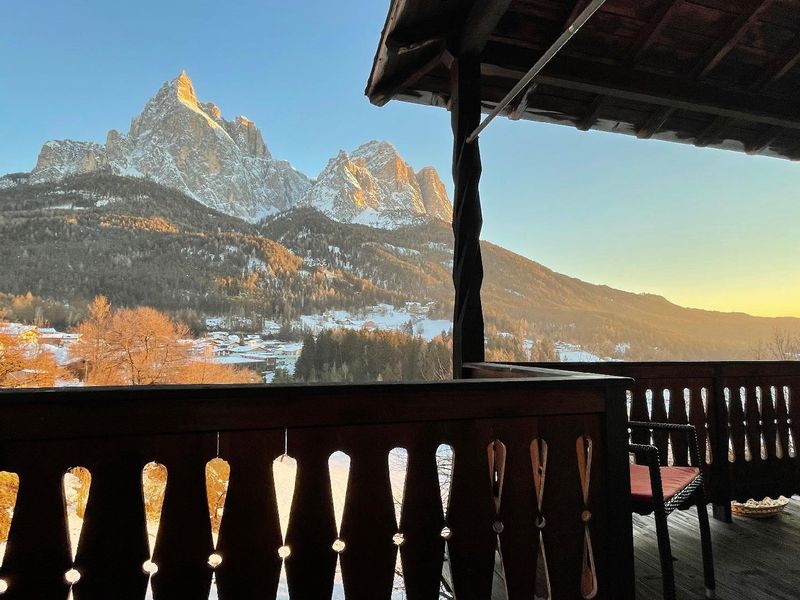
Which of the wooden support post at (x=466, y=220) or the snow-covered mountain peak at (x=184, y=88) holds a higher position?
the snow-covered mountain peak at (x=184, y=88)

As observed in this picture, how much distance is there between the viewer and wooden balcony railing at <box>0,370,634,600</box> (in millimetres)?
1076

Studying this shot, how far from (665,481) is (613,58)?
271 centimetres

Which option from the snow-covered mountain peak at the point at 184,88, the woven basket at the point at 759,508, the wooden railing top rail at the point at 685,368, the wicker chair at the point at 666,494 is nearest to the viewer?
the wicker chair at the point at 666,494

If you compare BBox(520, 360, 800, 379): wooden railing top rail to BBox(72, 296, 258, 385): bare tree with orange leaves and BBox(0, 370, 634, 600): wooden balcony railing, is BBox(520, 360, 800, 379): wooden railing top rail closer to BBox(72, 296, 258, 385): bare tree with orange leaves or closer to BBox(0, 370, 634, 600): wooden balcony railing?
BBox(0, 370, 634, 600): wooden balcony railing

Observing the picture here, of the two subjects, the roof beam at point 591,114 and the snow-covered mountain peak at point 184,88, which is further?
the snow-covered mountain peak at point 184,88

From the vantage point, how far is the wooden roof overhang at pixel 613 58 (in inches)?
108

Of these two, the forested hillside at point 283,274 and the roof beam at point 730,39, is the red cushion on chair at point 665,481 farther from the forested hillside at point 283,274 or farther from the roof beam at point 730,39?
the forested hillside at point 283,274

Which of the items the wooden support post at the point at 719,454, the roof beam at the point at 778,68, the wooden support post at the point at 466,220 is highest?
the roof beam at the point at 778,68

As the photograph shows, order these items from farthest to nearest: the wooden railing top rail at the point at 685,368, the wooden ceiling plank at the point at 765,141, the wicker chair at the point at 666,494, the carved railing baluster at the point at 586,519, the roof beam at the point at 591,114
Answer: the wooden ceiling plank at the point at 765,141 < the roof beam at the point at 591,114 < the wooden railing top rail at the point at 685,368 < the wicker chair at the point at 666,494 < the carved railing baluster at the point at 586,519

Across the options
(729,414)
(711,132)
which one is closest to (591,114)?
(711,132)

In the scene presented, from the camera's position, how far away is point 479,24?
260cm

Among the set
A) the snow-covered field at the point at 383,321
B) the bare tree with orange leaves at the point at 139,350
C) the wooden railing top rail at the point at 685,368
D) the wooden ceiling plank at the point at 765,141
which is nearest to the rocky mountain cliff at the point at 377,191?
the snow-covered field at the point at 383,321

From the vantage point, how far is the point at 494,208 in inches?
1195

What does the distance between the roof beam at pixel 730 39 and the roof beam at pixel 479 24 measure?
165cm
